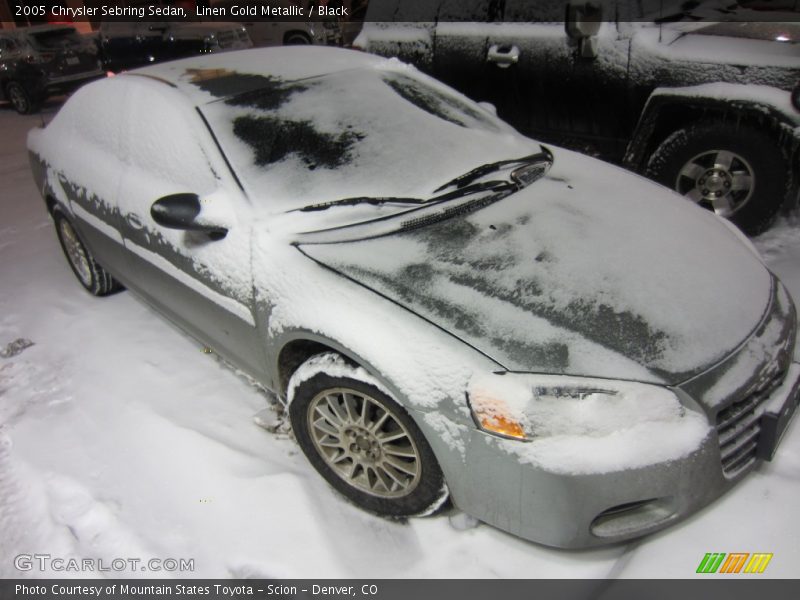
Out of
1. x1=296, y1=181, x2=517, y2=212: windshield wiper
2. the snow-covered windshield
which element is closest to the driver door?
the snow-covered windshield

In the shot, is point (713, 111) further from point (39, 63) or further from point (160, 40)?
point (39, 63)

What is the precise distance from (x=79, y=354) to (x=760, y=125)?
13.5ft

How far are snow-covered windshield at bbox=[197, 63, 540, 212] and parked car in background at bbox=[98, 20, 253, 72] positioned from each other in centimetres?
774

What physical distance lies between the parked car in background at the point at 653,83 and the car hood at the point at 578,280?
133cm

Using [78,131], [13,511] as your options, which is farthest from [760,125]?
[13,511]

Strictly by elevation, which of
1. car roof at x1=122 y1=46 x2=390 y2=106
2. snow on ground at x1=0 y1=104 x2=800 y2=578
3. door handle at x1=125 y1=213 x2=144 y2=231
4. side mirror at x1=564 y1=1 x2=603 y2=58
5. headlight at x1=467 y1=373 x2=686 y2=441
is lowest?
snow on ground at x1=0 y1=104 x2=800 y2=578

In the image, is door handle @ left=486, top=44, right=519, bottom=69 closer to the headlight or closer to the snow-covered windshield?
the snow-covered windshield

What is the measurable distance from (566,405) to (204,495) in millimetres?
1494

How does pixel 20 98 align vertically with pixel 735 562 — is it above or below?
above

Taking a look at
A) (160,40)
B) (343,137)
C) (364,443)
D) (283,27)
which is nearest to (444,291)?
(364,443)

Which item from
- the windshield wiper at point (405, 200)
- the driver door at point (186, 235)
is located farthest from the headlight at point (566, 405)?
the driver door at point (186, 235)

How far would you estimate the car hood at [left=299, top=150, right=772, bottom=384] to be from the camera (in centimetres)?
183

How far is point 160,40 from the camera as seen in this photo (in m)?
9.88

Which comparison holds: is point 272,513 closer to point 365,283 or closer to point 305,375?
point 305,375
